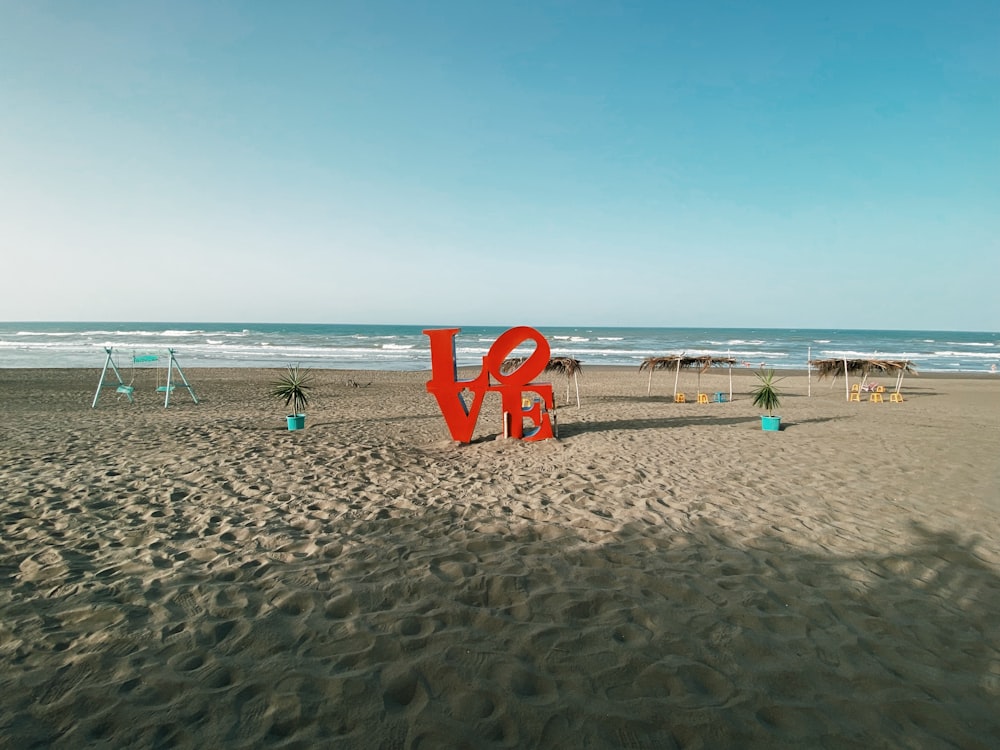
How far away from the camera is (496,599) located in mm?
3730

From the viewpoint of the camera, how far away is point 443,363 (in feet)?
30.5

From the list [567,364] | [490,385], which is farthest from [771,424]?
[567,364]

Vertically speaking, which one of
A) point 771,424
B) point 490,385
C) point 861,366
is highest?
point 490,385

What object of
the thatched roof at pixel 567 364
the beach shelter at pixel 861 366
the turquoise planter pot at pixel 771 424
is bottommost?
the turquoise planter pot at pixel 771 424

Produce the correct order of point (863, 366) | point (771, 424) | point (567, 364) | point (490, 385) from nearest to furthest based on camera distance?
1. point (490, 385)
2. point (771, 424)
3. point (567, 364)
4. point (863, 366)

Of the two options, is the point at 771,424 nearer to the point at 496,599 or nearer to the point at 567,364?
the point at 567,364

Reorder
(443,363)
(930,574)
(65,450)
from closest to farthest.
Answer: (930,574)
(65,450)
(443,363)

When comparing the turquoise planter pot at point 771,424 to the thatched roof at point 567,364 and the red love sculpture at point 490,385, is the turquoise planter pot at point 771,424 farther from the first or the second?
the thatched roof at point 567,364

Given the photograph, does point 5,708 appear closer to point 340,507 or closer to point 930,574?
point 340,507

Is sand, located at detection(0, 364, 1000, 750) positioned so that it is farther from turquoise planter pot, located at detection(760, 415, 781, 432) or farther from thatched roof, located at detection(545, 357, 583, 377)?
thatched roof, located at detection(545, 357, 583, 377)

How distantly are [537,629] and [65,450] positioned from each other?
8.26 m

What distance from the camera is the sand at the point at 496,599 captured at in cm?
259

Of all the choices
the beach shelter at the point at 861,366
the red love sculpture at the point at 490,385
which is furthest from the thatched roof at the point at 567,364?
the beach shelter at the point at 861,366

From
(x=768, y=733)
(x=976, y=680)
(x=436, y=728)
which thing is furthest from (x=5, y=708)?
(x=976, y=680)
